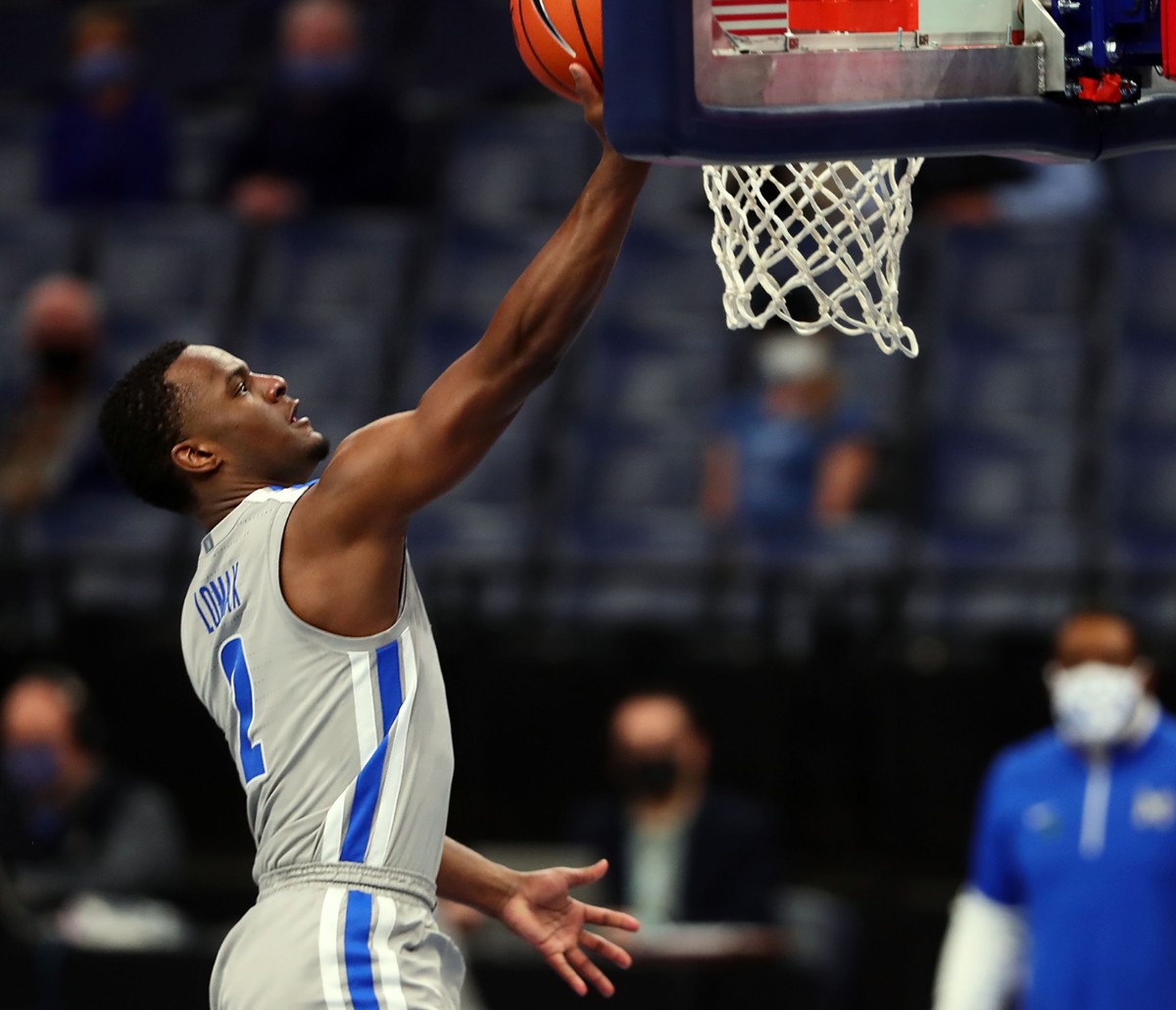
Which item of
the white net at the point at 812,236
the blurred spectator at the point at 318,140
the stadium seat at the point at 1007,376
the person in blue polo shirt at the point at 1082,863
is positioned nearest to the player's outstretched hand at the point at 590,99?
the white net at the point at 812,236

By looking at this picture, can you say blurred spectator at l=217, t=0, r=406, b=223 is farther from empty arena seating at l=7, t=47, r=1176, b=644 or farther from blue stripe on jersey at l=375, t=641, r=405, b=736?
blue stripe on jersey at l=375, t=641, r=405, b=736

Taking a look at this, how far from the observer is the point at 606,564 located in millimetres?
8633

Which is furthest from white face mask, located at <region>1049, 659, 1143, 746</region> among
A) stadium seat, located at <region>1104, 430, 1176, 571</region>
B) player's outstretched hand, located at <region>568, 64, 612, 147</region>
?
player's outstretched hand, located at <region>568, 64, 612, 147</region>

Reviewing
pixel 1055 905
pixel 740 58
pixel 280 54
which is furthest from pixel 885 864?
pixel 280 54

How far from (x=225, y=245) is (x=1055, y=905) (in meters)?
5.41

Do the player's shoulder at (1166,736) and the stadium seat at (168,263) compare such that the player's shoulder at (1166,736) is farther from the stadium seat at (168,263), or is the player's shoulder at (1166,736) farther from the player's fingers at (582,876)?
the stadium seat at (168,263)

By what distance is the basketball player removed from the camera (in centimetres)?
331

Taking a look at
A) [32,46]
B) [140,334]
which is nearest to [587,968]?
[140,334]

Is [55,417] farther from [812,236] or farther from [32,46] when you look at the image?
[812,236]

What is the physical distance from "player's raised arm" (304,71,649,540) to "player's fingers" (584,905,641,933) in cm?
84

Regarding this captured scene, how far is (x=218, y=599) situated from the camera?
11.9ft

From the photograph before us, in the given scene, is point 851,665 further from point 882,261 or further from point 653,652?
point 882,261

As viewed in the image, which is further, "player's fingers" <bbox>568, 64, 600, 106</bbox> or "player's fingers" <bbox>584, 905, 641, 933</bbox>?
"player's fingers" <bbox>584, 905, 641, 933</bbox>

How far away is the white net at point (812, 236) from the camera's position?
360 centimetres
